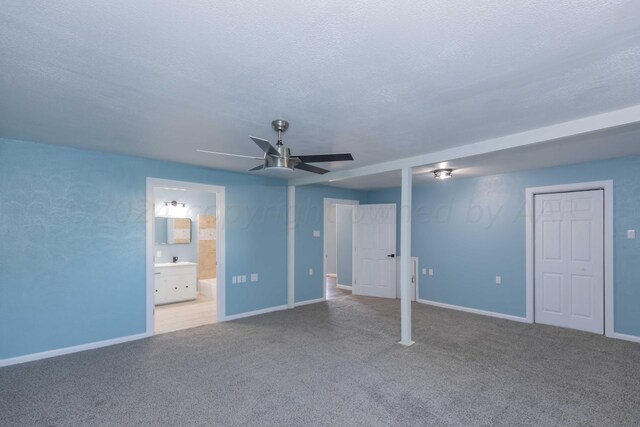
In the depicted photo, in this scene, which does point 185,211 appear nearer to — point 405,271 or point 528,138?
point 405,271

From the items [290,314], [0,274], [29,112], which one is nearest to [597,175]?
[290,314]

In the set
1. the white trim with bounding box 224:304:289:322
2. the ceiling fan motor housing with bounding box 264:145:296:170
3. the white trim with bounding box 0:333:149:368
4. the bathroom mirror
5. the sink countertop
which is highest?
the ceiling fan motor housing with bounding box 264:145:296:170

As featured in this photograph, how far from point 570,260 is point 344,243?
475cm

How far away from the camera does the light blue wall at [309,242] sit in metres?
6.36

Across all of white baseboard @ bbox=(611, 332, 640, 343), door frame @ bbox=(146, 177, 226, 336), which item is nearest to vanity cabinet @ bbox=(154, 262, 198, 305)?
door frame @ bbox=(146, 177, 226, 336)

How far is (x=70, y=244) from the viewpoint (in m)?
3.89

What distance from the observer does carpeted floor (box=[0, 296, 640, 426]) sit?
2.58 m

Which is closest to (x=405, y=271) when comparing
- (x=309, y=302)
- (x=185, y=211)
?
(x=309, y=302)

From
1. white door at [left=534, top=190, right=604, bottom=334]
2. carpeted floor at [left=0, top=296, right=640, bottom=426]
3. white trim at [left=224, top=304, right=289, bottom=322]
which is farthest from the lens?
white trim at [left=224, top=304, right=289, bottom=322]

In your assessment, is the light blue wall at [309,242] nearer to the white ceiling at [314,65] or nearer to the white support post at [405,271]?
the white support post at [405,271]

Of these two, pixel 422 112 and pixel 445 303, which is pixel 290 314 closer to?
pixel 445 303

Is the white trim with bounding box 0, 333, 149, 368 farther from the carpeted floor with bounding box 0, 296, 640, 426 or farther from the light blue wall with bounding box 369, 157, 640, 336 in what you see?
the light blue wall with bounding box 369, 157, 640, 336

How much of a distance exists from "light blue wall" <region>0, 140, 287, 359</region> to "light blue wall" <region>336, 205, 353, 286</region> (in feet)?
14.8

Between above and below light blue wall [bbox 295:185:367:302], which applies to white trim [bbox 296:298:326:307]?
below
